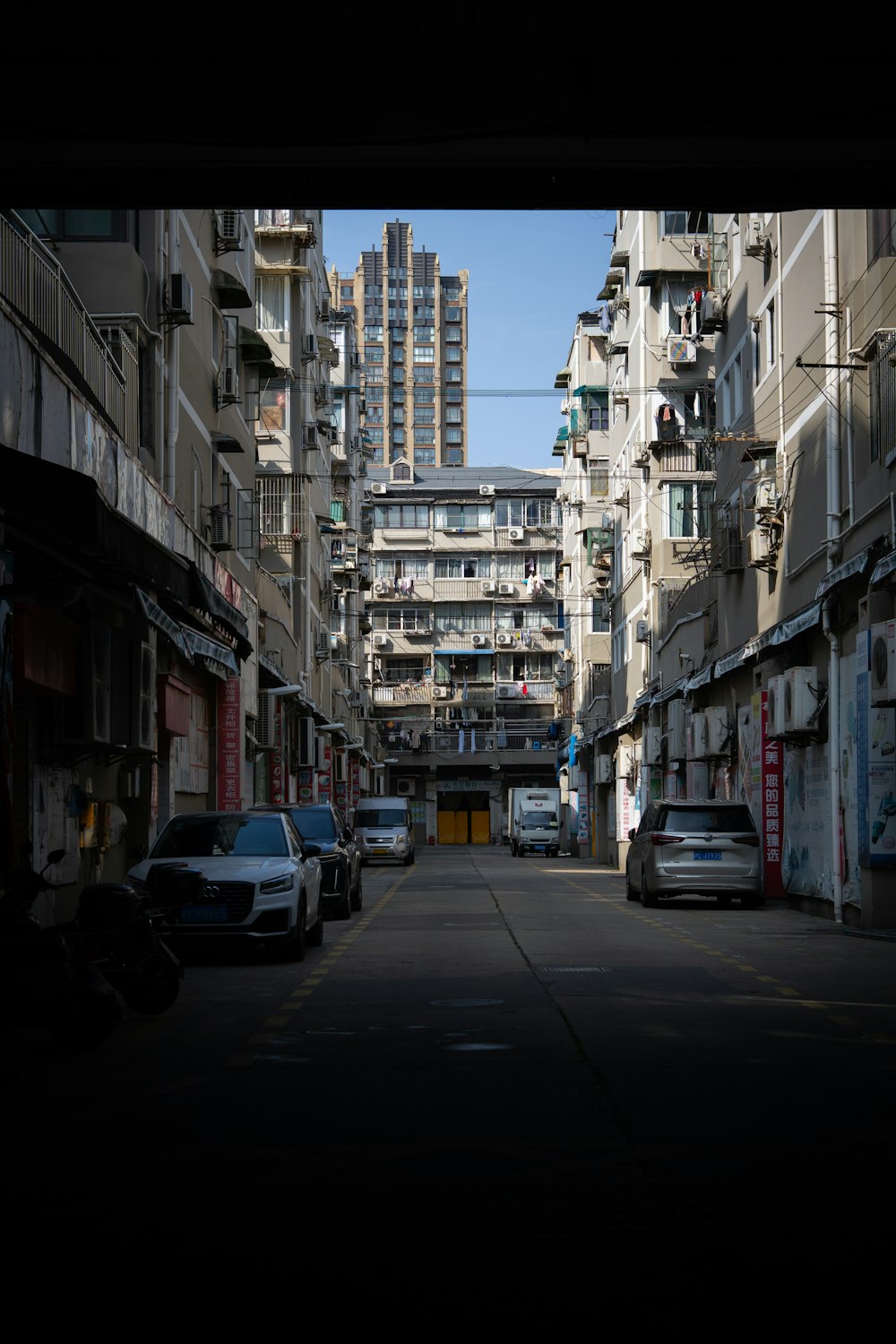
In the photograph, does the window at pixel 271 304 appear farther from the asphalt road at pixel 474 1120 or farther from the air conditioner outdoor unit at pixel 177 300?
the asphalt road at pixel 474 1120

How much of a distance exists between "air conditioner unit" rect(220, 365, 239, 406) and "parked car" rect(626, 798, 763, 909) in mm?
13432

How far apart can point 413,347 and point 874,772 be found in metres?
148

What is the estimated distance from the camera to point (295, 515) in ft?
181

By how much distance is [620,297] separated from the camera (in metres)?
57.6

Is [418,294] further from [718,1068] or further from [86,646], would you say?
[718,1068]

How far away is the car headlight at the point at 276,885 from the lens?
17.5 m

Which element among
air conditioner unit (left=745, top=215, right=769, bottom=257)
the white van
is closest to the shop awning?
air conditioner unit (left=745, top=215, right=769, bottom=257)

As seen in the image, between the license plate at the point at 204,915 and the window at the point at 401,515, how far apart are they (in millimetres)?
90201

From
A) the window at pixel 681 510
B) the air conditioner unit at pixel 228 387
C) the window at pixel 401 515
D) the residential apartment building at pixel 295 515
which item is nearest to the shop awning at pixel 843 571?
the air conditioner unit at pixel 228 387

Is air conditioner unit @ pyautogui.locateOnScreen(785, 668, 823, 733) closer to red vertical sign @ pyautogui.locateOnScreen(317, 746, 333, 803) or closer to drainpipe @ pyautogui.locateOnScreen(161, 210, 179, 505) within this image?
drainpipe @ pyautogui.locateOnScreen(161, 210, 179, 505)

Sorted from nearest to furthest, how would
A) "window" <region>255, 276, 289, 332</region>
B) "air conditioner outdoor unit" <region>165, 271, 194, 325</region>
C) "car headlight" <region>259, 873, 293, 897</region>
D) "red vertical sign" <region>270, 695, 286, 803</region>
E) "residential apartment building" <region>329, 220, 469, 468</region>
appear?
1. "car headlight" <region>259, 873, 293, 897</region>
2. "air conditioner outdoor unit" <region>165, 271, 194, 325</region>
3. "red vertical sign" <region>270, 695, 286, 803</region>
4. "window" <region>255, 276, 289, 332</region>
5. "residential apartment building" <region>329, 220, 469, 468</region>

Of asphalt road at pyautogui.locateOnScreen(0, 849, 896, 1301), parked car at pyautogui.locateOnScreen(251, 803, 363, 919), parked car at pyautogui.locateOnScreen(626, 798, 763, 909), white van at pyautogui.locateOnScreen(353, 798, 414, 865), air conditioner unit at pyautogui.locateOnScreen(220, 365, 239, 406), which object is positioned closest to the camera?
asphalt road at pyautogui.locateOnScreen(0, 849, 896, 1301)

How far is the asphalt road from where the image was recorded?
593 cm
